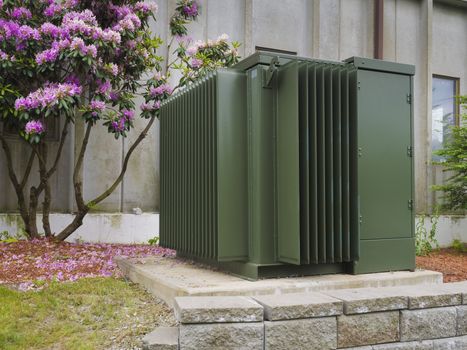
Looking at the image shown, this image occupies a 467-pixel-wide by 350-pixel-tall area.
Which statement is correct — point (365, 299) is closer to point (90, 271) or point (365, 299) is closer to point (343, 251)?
Result: point (343, 251)

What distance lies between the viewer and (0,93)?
5.25m

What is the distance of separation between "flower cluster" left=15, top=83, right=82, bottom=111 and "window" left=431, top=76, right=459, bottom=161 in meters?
6.93

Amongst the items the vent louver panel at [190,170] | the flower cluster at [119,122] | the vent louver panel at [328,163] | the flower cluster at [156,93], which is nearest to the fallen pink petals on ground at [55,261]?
the vent louver panel at [190,170]

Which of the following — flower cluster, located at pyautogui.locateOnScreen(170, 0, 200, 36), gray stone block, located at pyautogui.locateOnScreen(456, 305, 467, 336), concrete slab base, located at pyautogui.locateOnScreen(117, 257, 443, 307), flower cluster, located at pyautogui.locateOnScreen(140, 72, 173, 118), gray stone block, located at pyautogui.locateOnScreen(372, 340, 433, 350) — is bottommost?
gray stone block, located at pyautogui.locateOnScreen(372, 340, 433, 350)

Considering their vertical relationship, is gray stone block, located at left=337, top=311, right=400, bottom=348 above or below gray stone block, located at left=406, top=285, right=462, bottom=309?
below

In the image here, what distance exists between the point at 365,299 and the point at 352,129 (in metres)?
1.23

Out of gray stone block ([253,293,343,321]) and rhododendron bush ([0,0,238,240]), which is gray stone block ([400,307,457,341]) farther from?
rhododendron bush ([0,0,238,240])

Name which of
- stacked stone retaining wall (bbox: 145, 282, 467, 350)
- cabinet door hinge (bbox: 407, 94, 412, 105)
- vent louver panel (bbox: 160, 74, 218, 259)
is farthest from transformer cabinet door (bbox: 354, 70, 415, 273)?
vent louver panel (bbox: 160, 74, 218, 259)

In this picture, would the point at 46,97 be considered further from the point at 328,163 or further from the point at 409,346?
the point at 409,346

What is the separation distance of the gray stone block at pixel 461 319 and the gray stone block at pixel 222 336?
4.52 feet

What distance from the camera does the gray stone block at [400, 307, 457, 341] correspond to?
114 inches

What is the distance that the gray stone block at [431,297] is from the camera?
2920mm

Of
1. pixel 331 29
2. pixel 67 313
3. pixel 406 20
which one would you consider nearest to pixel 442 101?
pixel 406 20

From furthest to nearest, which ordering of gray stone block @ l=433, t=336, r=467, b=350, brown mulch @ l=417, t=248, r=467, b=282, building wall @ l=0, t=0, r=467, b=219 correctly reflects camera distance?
building wall @ l=0, t=0, r=467, b=219
brown mulch @ l=417, t=248, r=467, b=282
gray stone block @ l=433, t=336, r=467, b=350
